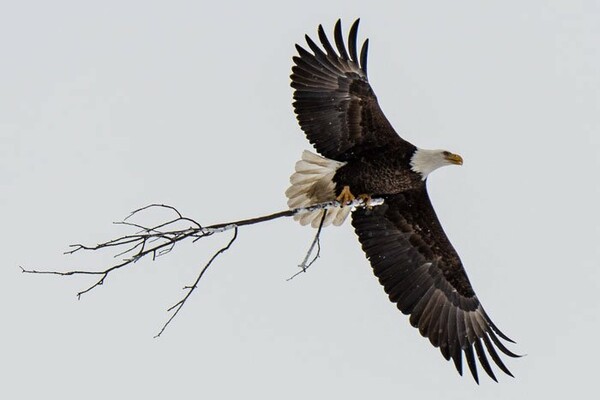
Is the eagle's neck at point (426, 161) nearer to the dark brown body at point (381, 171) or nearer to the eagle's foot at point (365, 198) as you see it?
the dark brown body at point (381, 171)

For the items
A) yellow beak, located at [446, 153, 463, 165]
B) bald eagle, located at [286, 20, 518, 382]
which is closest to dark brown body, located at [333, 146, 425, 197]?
bald eagle, located at [286, 20, 518, 382]

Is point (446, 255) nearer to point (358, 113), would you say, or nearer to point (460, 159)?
point (460, 159)

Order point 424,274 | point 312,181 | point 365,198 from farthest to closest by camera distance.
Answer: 1. point 424,274
2. point 312,181
3. point 365,198

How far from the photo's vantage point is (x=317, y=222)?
8695 millimetres

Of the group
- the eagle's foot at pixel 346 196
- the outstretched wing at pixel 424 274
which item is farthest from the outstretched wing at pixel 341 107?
the outstretched wing at pixel 424 274

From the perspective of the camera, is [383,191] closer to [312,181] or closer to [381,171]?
[381,171]

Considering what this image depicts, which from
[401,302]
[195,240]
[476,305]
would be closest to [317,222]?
[401,302]

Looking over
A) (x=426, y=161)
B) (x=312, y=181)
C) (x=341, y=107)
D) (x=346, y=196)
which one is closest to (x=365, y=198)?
(x=346, y=196)

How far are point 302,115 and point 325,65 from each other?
486 mm

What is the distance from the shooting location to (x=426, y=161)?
8008mm

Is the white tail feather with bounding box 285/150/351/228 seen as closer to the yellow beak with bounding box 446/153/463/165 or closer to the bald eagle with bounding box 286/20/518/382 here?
the bald eagle with bounding box 286/20/518/382

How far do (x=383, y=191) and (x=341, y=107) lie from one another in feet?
2.72

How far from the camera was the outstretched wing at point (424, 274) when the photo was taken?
8383mm

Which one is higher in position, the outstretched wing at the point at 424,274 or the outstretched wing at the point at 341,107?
the outstretched wing at the point at 341,107
